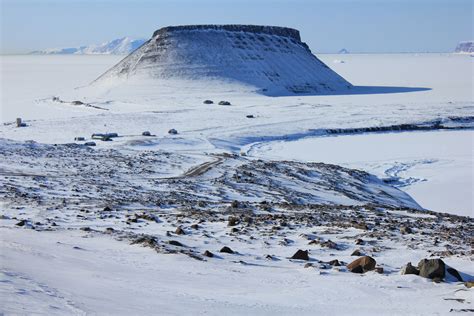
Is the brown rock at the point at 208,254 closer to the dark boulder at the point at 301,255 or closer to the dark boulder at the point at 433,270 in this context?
the dark boulder at the point at 301,255

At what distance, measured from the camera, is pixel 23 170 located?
22344mm

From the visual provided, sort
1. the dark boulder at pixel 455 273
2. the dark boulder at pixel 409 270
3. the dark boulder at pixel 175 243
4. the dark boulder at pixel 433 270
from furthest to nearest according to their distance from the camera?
the dark boulder at pixel 175 243 < the dark boulder at pixel 409 270 < the dark boulder at pixel 455 273 < the dark boulder at pixel 433 270

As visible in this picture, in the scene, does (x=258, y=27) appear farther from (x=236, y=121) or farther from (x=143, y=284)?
(x=143, y=284)

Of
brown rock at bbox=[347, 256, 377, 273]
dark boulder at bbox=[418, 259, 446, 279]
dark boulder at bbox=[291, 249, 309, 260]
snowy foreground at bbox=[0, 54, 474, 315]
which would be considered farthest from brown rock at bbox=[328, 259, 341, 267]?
dark boulder at bbox=[418, 259, 446, 279]

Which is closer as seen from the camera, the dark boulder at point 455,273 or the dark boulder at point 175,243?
the dark boulder at point 455,273

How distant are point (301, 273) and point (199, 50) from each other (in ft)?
290

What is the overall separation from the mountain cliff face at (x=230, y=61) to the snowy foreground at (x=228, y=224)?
46069 millimetres

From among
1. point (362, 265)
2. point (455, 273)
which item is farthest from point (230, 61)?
point (455, 273)

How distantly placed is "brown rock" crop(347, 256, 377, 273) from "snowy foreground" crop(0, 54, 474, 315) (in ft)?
0.62

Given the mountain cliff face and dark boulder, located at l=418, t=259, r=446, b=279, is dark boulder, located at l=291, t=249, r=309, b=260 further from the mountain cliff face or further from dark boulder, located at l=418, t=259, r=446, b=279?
the mountain cliff face

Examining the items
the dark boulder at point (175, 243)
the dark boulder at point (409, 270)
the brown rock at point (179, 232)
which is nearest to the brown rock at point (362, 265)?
the dark boulder at point (409, 270)

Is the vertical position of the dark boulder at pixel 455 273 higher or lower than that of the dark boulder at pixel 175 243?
lower

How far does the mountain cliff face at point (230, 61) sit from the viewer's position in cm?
8938

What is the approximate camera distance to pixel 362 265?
9.64m
